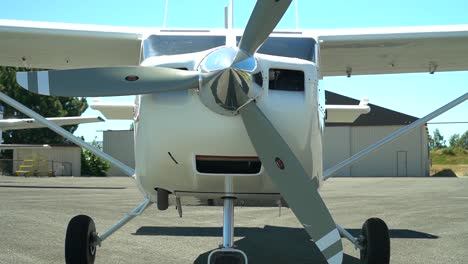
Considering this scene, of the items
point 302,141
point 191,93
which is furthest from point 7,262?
point 302,141

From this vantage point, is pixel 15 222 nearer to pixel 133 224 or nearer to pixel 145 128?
pixel 133 224

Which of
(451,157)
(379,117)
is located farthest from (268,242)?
(451,157)

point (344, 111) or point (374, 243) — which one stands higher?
point (344, 111)

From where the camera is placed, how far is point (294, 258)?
6.47 meters

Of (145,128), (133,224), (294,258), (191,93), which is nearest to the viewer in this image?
(191,93)

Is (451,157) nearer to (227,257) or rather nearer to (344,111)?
(344,111)

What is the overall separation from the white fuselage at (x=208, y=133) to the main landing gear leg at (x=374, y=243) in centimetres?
107

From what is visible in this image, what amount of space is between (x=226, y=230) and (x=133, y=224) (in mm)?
4912

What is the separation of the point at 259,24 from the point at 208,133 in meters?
0.90

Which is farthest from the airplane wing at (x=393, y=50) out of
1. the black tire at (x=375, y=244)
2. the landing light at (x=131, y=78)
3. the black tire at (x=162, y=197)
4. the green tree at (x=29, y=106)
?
the green tree at (x=29, y=106)

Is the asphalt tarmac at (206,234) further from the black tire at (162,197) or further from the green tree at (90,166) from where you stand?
the green tree at (90,166)

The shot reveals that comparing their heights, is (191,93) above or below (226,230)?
above

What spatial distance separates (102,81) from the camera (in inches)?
169

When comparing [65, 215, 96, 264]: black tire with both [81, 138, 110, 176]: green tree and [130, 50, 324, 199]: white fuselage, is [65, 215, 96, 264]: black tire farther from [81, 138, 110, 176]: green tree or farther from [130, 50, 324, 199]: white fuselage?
[81, 138, 110, 176]: green tree
